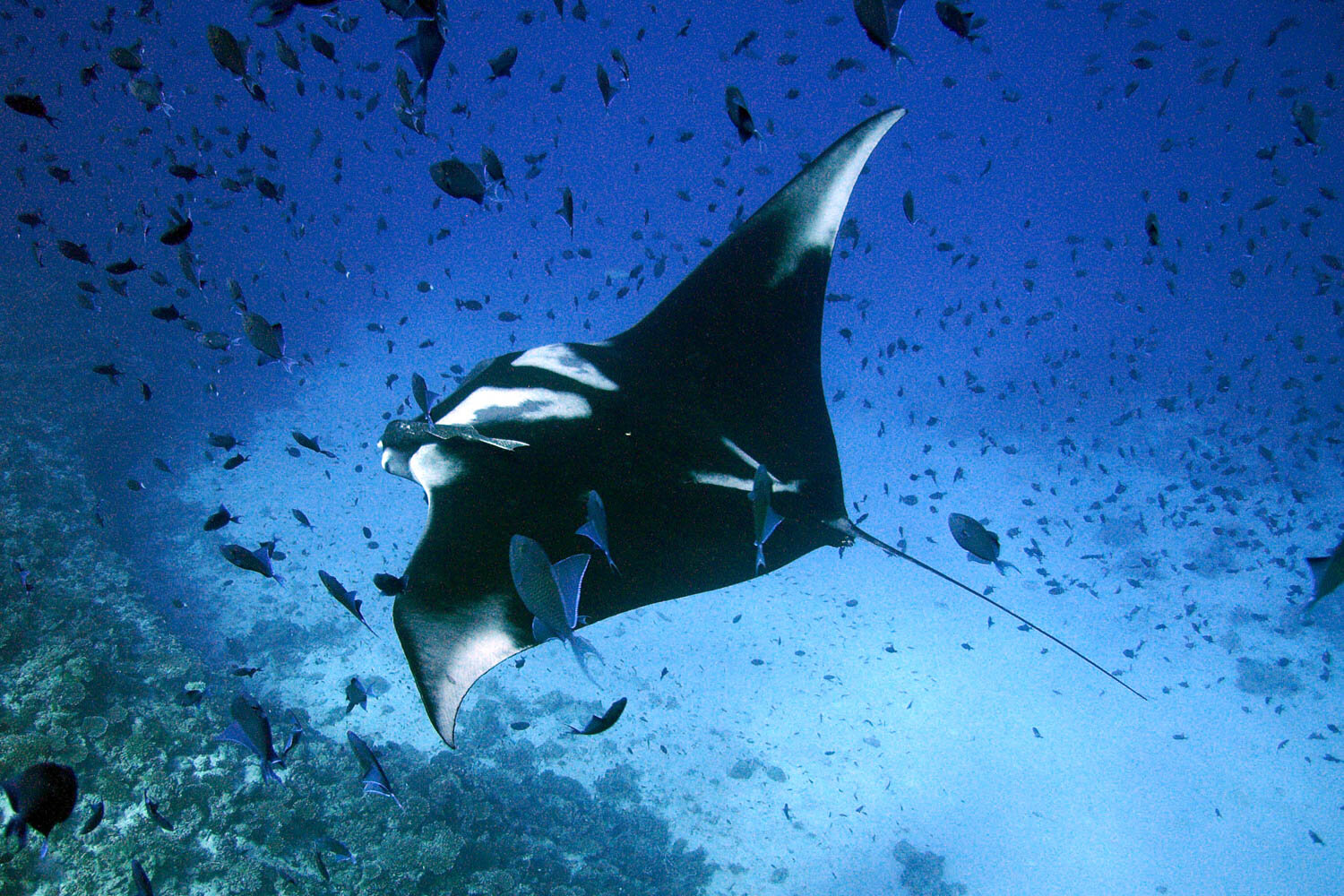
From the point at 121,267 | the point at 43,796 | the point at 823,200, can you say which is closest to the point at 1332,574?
the point at 823,200

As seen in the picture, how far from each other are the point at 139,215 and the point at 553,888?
954cm

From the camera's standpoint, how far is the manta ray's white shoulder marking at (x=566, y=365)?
104 inches

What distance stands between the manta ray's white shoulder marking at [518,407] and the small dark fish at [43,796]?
6.18 ft

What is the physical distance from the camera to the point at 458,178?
12.7 ft

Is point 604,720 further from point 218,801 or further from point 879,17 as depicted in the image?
point 218,801

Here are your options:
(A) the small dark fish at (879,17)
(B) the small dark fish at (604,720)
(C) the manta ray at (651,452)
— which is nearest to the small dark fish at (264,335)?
(C) the manta ray at (651,452)

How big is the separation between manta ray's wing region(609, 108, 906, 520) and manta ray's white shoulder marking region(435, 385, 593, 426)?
0.50 m

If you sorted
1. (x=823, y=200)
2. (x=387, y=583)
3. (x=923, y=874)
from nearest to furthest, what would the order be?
(x=823, y=200)
(x=387, y=583)
(x=923, y=874)

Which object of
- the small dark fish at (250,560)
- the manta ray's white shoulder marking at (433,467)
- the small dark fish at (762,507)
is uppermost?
the small dark fish at (762,507)

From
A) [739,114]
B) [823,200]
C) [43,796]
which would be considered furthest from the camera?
[739,114]

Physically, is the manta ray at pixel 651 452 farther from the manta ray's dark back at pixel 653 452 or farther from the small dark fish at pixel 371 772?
the small dark fish at pixel 371 772

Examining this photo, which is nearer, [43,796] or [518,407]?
[43,796]

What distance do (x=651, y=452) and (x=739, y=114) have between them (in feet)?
8.37

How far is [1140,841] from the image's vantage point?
11.2 meters
